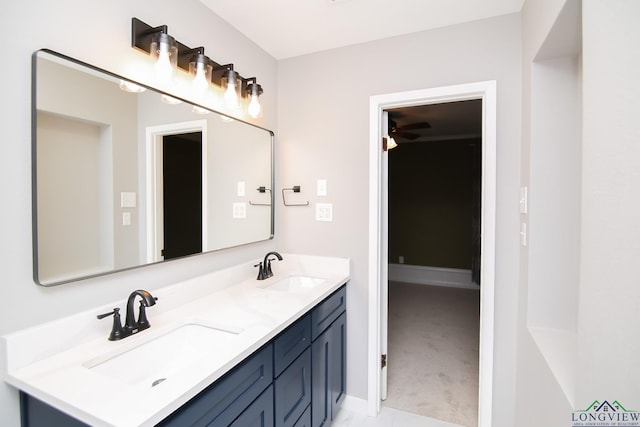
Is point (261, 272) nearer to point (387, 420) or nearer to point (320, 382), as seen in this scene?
point (320, 382)

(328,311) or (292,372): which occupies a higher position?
(328,311)

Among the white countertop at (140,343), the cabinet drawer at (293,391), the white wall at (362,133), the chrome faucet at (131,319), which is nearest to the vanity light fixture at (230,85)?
the white wall at (362,133)

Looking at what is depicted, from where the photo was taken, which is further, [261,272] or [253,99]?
[261,272]

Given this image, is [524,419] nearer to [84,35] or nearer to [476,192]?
[84,35]

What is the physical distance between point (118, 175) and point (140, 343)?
66cm

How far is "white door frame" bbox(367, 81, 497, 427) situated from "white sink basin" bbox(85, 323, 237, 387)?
3.64 feet

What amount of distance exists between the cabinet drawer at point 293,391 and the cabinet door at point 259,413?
52 millimetres

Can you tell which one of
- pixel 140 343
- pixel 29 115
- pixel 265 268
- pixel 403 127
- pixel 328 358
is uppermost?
pixel 403 127

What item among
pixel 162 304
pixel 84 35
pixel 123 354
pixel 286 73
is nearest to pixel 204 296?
pixel 162 304

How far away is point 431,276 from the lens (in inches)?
199

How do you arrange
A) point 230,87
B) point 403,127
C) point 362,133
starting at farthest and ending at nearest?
point 403,127
point 362,133
point 230,87

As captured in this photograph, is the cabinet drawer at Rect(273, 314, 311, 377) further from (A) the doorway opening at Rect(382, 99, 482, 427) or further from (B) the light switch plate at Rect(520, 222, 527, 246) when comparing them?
(A) the doorway opening at Rect(382, 99, 482, 427)

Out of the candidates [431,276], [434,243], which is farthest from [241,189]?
[431,276]

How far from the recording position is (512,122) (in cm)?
164
